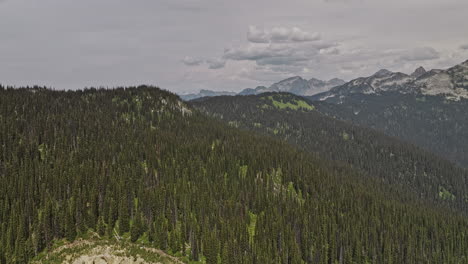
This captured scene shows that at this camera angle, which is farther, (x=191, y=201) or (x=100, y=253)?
(x=191, y=201)

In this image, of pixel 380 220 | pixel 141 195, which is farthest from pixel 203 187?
pixel 380 220

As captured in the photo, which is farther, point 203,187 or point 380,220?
point 380,220

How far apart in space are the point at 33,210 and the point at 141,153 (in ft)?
191

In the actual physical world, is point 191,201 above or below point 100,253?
below

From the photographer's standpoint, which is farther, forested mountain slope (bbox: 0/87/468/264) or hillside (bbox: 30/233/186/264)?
forested mountain slope (bbox: 0/87/468/264)

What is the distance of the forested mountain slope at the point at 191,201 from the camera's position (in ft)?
292

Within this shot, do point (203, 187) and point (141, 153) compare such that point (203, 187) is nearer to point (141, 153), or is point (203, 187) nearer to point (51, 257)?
point (141, 153)

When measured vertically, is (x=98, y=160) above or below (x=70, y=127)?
below

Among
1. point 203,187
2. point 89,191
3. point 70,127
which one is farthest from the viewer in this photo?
point 70,127

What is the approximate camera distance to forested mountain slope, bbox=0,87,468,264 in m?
89.1

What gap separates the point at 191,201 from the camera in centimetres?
11219

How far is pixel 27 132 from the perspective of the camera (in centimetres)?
15300

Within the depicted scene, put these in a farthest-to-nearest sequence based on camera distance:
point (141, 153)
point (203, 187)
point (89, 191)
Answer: point (141, 153), point (203, 187), point (89, 191)

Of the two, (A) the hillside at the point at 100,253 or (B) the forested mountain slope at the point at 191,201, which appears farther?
(B) the forested mountain slope at the point at 191,201
